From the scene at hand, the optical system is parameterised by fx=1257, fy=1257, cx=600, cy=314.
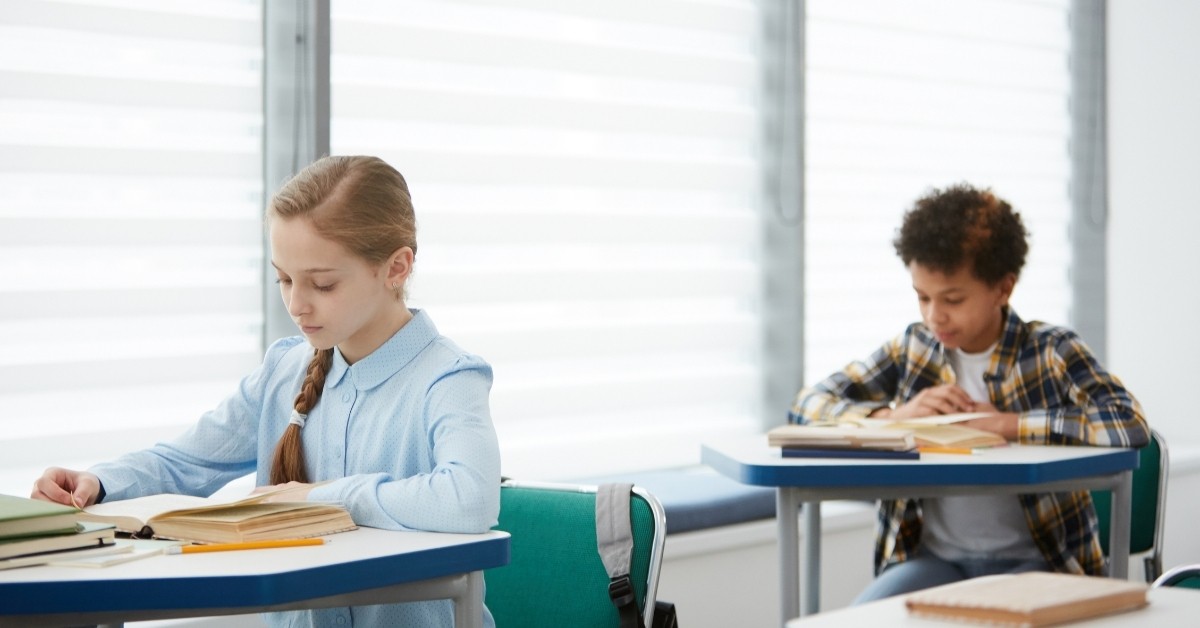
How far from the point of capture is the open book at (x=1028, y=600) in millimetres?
1089

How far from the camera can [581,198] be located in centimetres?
346

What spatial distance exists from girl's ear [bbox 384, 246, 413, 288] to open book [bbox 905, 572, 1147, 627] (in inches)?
39.5

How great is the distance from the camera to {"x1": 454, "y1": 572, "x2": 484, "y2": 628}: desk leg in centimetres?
159

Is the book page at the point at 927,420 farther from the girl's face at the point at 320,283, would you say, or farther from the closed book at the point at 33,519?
the closed book at the point at 33,519

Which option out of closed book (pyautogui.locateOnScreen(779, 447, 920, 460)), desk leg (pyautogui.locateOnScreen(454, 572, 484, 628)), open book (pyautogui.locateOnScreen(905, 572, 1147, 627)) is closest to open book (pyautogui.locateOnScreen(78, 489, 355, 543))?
desk leg (pyautogui.locateOnScreen(454, 572, 484, 628))

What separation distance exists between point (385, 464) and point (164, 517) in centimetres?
36

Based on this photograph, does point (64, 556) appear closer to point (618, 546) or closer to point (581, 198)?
point (618, 546)

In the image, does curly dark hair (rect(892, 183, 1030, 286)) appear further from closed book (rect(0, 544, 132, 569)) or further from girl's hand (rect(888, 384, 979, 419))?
closed book (rect(0, 544, 132, 569))

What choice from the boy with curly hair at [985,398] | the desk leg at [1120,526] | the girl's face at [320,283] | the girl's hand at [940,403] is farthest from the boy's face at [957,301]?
the girl's face at [320,283]

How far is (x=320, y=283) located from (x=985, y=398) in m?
1.64

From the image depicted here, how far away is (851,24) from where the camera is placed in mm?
4133

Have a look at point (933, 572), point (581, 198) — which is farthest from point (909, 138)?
point (933, 572)

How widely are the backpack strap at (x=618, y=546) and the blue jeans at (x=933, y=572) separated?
0.77 m

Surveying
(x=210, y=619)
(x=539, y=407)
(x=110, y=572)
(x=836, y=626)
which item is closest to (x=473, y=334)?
(x=539, y=407)
